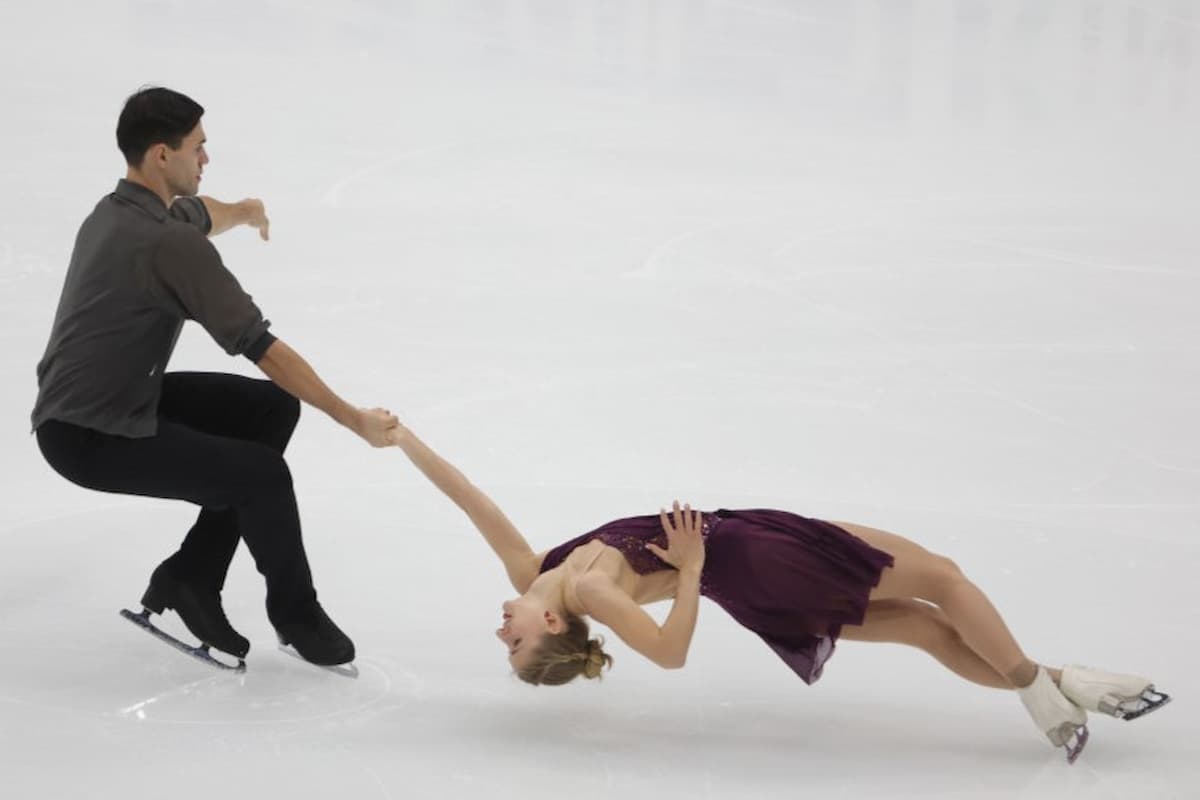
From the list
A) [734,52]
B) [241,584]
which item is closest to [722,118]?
[734,52]

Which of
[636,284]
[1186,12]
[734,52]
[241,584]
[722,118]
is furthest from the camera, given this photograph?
[1186,12]

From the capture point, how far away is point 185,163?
12.9 ft

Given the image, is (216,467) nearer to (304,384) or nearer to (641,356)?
(304,384)

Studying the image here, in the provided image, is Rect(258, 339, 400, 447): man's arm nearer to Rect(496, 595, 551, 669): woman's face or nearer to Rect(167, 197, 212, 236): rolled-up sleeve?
Rect(496, 595, 551, 669): woman's face

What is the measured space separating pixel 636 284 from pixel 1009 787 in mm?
3992

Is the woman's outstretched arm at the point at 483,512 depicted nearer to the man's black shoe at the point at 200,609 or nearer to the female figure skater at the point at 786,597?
the female figure skater at the point at 786,597

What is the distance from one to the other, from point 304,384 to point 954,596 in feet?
5.04

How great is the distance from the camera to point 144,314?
383 cm

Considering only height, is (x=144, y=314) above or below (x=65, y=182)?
below

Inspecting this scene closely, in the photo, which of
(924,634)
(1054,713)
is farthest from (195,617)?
(1054,713)

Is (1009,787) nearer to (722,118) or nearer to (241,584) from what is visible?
(241,584)

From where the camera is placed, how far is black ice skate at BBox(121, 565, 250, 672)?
4121 millimetres

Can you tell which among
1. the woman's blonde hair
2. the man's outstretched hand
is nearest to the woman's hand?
the woman's blonde hair

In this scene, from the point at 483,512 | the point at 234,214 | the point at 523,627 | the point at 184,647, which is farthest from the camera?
the point at 234,214
